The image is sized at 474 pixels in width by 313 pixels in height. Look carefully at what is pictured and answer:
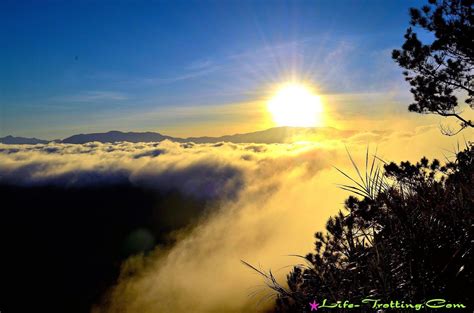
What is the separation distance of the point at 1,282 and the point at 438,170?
794 ft

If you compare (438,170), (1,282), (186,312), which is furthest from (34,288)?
(438,170)

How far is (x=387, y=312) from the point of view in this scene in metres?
2.56

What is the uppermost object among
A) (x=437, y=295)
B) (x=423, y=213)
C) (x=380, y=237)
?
(x=423, y=213)

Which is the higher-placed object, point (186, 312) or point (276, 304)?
point (276, 304)

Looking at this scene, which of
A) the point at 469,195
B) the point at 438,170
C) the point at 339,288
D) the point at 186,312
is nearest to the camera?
the point at 339,288

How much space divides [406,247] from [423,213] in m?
0.44

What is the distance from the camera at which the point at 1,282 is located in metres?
195

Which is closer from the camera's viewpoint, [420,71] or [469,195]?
[469,195]

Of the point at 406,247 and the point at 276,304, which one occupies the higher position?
the point at 406,247

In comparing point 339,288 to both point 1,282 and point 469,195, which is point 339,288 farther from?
point 1,282

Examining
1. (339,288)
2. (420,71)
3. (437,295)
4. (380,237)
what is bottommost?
(339,288)

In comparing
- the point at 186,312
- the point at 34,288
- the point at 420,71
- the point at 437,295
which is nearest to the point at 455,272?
the point at 437,295

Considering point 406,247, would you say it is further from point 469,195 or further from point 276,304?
point 276,304

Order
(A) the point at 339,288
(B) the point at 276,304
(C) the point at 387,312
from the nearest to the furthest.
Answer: (C) the point at 387,312 → (A) the point at 339,288 → (B) the point at 276,304
